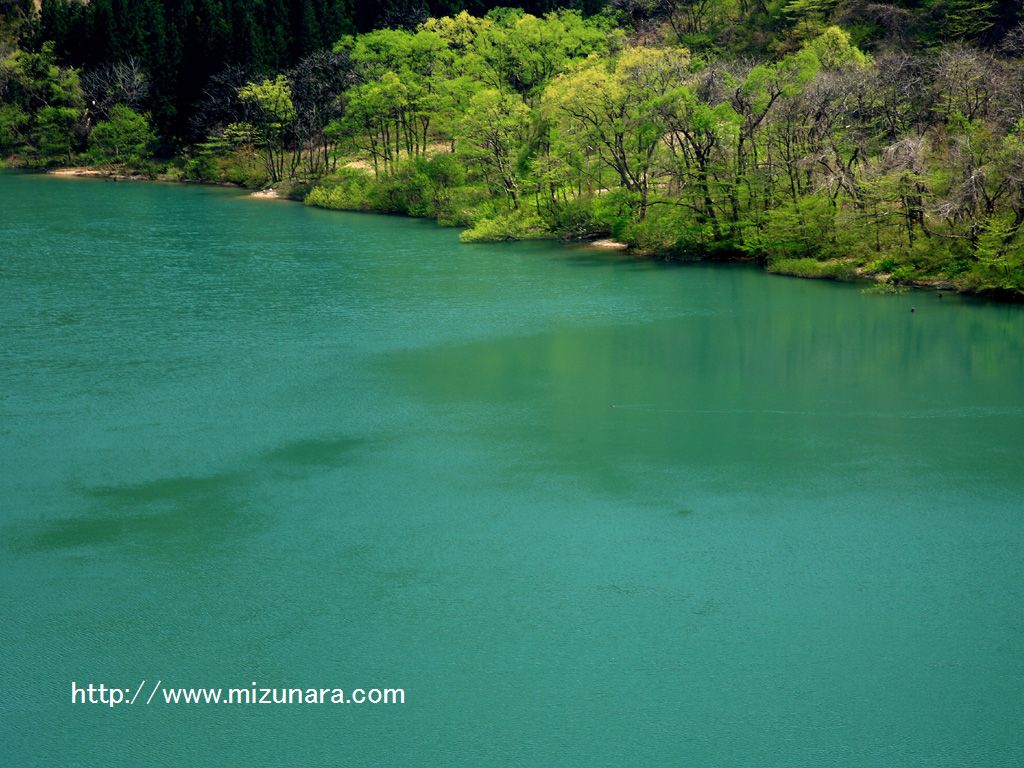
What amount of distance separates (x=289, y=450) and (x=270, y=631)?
6847 millimetres

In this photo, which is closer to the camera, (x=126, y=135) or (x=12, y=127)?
(x=126, y=135)

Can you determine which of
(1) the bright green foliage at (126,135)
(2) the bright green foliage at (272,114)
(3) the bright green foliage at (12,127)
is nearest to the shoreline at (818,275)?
(2) the bright green foliage at (272,114)

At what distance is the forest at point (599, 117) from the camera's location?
33.9 meters

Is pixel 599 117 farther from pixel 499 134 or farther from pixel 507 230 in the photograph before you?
pixel 499 134

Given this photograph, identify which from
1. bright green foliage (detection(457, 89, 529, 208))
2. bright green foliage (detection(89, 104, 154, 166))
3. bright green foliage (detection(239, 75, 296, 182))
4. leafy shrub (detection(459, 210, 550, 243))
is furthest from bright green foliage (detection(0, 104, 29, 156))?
leafy shrub (detection(459, 210, 550, 243))

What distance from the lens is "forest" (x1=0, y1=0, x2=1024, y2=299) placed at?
33.9 m

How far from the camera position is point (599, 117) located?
41562 millimetres

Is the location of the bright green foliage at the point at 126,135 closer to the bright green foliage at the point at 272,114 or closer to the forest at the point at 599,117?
→ the forest at the point at 599,117

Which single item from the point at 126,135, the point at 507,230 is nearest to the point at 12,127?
the point at 126,135

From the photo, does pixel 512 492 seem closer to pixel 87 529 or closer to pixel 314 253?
pixel 87 529

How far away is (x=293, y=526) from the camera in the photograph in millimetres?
17000

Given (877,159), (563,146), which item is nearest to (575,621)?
(877,159)

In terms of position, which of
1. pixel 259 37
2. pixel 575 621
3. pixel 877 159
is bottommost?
pixel 575 621

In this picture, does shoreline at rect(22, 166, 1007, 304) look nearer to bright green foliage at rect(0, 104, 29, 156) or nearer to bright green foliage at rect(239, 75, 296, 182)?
bright green foliage at rect(239, 75, 296, 182)
